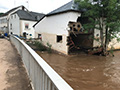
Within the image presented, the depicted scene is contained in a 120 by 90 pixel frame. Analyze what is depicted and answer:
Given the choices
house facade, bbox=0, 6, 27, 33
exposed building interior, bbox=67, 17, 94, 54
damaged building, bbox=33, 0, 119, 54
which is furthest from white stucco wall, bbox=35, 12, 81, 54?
house facade, bbox=0, 6, 27, 33

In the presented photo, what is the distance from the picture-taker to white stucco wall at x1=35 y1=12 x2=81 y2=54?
10.6 meters

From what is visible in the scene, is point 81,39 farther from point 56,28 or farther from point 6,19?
point 6,19

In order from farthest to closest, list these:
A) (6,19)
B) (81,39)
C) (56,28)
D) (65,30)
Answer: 1. (6,19)
2. (81,39)
3. (56,28)
4. (65,30)

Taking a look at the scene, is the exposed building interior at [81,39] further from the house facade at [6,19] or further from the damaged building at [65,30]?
the house facade at [6,19]

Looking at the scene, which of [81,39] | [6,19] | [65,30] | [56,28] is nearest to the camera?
[65,30]

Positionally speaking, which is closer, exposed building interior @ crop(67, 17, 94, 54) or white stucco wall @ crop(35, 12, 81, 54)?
white stucco wall @ crop(35, 12, 81, 54)

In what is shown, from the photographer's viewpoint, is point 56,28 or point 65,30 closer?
point 65,30

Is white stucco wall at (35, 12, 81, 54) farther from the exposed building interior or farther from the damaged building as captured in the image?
the exposed building interior

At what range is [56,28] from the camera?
1253cm

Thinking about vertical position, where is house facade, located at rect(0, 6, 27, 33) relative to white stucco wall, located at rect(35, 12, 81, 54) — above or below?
above

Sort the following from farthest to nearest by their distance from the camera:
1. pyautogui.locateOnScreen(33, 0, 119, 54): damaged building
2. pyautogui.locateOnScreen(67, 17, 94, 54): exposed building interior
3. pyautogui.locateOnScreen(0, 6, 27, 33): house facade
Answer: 1. pyautogui.locateOnScreen(0, 6, 27, 33): house facade
2. pyautogui.locateOnScreen(67, 17, 94, 54): exposed building interior
3. pyautogui.locateOnScreen(33, 0, 119, 54): damaged building

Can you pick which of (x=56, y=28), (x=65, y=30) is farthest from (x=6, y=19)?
(x=65, y=30)

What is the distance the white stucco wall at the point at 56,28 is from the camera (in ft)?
34.9

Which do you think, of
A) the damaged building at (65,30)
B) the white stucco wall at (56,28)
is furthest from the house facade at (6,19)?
the white stucco wall at (56,28)
